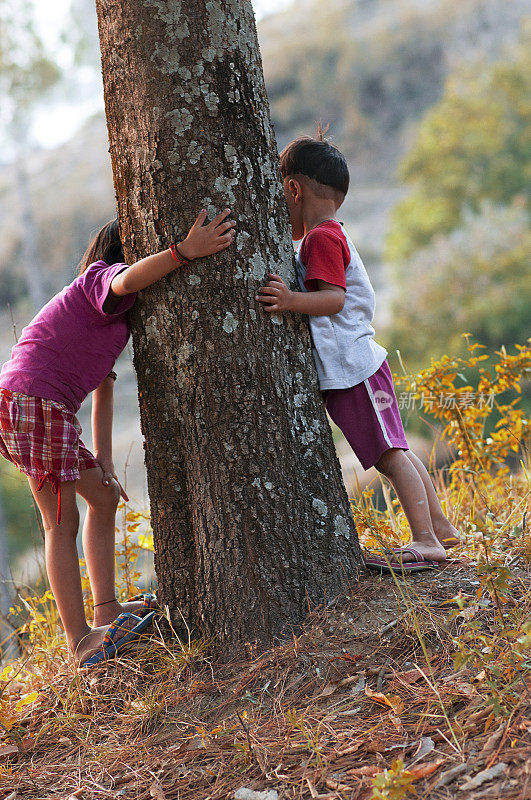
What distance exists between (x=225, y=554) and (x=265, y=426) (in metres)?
0.39

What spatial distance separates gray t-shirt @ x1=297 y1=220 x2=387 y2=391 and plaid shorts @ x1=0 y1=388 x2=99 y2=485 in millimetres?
856

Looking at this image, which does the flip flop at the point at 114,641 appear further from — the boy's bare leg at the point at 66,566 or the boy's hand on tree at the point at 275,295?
the boy's hand on tree at the point at 275,295

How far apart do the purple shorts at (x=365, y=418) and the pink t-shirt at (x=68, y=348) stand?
74 cm

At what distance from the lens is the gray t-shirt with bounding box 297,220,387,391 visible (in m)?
2.17

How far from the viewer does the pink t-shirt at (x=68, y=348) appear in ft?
7.41

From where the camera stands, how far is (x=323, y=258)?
2189 mm

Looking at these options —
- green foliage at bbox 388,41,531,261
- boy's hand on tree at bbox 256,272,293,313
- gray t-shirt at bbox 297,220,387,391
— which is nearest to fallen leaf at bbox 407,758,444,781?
gray t-shirt at bbox 297,220,387,391

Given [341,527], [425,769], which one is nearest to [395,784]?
[425,769]

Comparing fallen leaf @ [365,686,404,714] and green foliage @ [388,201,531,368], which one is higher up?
green foliage @ [388,201,531,368]

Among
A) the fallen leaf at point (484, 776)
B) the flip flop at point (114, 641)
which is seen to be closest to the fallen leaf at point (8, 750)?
the flip flop at point (114, 641)

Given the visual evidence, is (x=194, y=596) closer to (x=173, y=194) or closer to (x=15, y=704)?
Answer: (x=15, y=704)

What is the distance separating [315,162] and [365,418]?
898 mm

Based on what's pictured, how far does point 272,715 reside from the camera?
174 centimetres

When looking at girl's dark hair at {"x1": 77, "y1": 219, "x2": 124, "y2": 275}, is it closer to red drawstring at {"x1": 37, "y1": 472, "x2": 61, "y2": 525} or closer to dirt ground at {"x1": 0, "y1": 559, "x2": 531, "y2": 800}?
red drawstring at {"x1": 37, "y1": 472, "x2": 61, "y2": 525}
